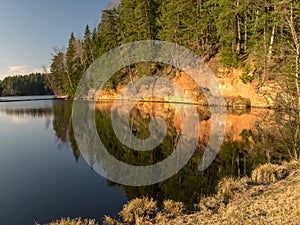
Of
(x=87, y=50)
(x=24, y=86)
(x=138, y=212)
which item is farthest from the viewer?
(x=24, y=86)

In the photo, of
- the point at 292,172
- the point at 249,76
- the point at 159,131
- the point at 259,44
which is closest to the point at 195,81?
the point at 249,76

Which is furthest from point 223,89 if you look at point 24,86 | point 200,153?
point 24,86

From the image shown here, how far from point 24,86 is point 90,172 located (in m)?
150

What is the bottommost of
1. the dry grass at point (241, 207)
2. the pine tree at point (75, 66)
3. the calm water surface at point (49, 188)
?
the calm water surface at point (49, 188)

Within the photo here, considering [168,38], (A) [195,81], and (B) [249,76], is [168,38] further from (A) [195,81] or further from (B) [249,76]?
(B) [249,76]

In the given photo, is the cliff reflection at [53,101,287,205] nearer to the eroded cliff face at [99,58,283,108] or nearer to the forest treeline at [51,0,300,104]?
the forest treeline at [51,0,300,104]

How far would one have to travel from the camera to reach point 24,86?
479 ft

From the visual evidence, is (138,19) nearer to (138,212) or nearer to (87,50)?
(87,50)

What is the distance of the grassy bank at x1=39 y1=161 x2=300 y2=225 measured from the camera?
18.1 ft

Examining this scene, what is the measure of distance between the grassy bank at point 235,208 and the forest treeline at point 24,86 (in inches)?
5403

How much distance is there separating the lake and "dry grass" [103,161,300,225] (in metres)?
0.85

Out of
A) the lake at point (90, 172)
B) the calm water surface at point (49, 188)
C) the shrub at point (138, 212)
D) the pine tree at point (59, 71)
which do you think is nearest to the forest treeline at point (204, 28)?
the lake at point (90, 172)

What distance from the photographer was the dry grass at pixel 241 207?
5.47 metres

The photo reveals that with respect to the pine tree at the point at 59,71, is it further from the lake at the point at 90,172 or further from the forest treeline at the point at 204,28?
the lake at the point at 90,172
